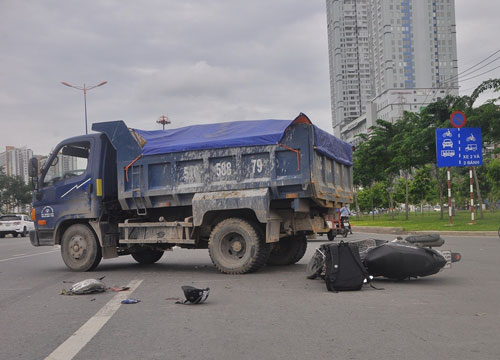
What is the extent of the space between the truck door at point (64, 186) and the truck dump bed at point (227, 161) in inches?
30.3

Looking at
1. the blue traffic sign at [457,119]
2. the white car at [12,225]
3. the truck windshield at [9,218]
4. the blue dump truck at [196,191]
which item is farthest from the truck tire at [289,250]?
the truck windshield at [9,218]

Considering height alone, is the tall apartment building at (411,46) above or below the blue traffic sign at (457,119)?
above

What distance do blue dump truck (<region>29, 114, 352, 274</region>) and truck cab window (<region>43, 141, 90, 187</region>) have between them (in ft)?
0.07

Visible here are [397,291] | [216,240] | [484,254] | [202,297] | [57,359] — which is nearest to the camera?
[57,359]

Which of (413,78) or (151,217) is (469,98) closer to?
(151,217)

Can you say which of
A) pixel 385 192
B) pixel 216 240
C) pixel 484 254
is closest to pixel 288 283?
pixel 216 240

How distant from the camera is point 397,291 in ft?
24.5

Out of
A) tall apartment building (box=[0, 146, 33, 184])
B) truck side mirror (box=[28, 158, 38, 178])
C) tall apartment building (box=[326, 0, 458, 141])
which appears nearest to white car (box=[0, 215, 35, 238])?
truck side mirror (box=[28, 158, 38, 178])

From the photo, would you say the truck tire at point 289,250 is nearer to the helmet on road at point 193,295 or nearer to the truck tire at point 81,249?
the truck tire at point 81,249

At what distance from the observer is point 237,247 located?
31.9 feet

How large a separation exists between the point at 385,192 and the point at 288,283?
46.6 meters

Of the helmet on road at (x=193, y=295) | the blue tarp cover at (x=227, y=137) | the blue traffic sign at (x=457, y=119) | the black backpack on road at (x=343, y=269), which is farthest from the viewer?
the blue traffic sign at (x=457, y=119)

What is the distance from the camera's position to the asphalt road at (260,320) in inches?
177

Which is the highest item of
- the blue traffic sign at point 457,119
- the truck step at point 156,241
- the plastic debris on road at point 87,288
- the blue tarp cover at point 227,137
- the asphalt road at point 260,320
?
the blue traffic sign at point 457,119
